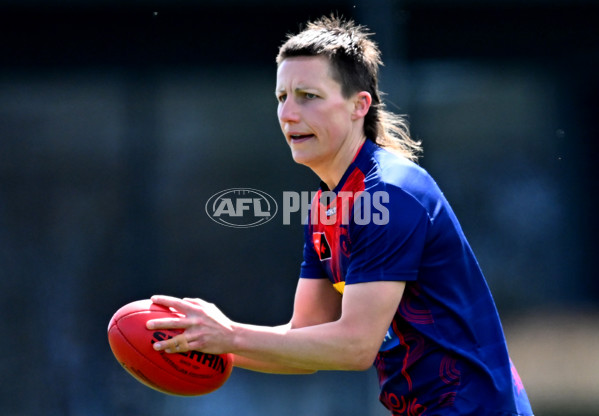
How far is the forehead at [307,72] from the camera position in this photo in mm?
2471

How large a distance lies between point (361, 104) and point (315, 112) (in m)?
0.17

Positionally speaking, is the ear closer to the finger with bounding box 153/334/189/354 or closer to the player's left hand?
the player's left hand

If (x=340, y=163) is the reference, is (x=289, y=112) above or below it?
above

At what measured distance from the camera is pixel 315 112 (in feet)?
8.08

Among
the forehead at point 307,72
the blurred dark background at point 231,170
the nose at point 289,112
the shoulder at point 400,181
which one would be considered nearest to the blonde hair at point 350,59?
the forehead at point 307,72

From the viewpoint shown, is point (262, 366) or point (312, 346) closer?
point (312, 346)

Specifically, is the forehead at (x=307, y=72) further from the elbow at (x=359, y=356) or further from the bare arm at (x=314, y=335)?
the elbow at (x=359, y=356)

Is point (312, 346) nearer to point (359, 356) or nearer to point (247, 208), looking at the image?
point (359, 356)

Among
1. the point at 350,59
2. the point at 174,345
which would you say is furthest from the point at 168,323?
the point at 350,59

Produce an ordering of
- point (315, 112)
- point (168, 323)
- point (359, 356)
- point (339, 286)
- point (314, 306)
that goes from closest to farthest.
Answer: point (359, 356) → point (168, 323) → point (315, 112) → point (339, 286) → point (314, 306)

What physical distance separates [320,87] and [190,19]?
7.57ft

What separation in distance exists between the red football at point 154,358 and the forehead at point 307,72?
0.80 meters

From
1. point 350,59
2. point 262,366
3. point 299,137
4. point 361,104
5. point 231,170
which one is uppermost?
point 350,59

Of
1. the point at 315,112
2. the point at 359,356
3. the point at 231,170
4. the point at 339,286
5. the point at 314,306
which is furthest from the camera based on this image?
the point at 231,170
